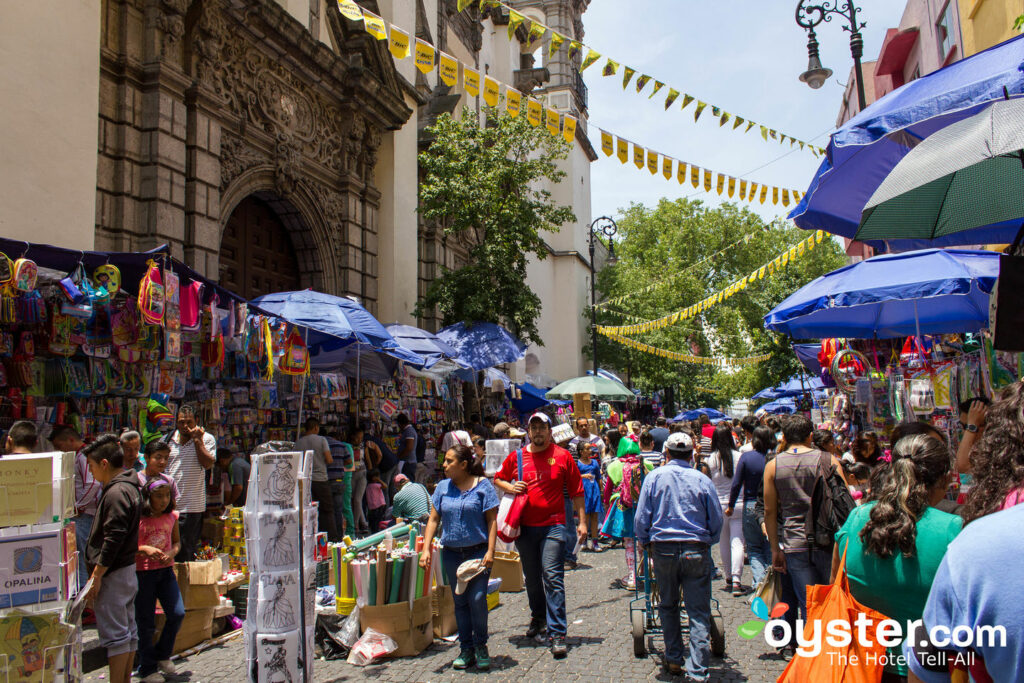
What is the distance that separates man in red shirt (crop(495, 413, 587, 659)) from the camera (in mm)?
6102

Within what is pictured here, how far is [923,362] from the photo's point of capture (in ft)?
27.7

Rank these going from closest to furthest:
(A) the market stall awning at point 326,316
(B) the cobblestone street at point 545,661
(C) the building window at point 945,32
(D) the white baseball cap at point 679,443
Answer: (B) the cobblestone street at point 545,661 → (D) the white baseball cap at point 679,443 → (A) the market stall awning at point 326,316 → (C) the building window at point 945,32

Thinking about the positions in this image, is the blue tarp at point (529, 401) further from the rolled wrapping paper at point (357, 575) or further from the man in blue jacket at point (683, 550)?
the man in blue jacket at point (683, 550)

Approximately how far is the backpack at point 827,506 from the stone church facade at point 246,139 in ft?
27.8

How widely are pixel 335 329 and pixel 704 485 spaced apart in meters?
5.79

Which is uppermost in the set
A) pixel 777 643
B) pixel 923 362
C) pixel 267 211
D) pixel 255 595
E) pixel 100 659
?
pixel 267 211

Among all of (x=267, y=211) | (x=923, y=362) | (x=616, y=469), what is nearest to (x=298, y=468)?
(x=616, y=469)

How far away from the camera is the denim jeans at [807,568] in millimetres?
5043

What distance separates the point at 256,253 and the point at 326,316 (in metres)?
3.94

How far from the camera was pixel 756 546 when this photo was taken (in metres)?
7.36

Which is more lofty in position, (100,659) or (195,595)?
(195,595)

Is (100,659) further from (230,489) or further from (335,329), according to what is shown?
(335,329)

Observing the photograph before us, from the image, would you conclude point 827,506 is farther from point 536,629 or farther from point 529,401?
point 529,401

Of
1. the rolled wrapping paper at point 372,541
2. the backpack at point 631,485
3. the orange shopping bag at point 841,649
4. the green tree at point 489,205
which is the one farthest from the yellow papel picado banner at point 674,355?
the orange shopping bag at point 841,649
